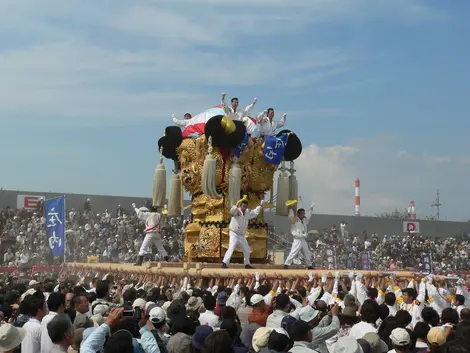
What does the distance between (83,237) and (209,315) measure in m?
22.2

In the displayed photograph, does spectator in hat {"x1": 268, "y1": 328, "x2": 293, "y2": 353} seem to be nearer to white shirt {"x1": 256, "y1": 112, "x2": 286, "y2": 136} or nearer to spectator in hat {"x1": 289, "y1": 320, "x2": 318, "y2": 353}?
spectator in hat {"x1": 289, "y1": 320, "x2": 318, "y2": 353}

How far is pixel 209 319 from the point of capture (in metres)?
7.72

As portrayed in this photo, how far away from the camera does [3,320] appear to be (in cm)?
798

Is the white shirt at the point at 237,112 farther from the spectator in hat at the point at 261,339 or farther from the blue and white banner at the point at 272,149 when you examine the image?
the spectator in hat at the point at 261,339

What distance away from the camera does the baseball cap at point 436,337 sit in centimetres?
607

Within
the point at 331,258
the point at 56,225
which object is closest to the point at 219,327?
the point at 56,225

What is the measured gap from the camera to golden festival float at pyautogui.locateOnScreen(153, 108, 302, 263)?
18.2 metres

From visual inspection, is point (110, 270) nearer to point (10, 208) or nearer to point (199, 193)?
point (199, 193)

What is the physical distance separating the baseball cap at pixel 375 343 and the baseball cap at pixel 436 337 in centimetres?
44

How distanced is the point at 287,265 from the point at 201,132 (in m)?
4.44

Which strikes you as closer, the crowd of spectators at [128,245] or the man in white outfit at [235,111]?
the man in white outfit at [235,111]

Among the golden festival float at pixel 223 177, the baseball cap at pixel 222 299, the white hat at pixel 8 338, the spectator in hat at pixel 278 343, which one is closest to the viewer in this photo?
the spectator in hat at pixel 278 343

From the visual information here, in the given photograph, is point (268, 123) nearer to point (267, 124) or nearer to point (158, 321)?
point (267, 124)

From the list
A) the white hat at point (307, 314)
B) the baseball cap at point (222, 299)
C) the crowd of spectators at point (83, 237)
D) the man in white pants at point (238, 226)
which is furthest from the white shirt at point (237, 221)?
the crowd of spectators at point (83, 237)
